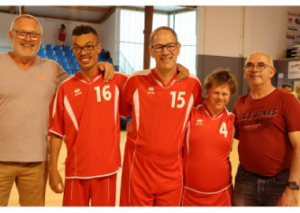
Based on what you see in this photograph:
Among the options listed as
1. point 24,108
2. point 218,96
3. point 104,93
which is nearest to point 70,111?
point 104,93

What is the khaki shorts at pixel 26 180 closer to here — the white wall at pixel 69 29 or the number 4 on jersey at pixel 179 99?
the number 4 on jersey at pixel 179 99

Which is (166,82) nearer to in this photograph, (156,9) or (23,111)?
(23,111)

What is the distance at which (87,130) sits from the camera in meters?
1.87

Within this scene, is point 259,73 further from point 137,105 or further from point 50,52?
point 50,52

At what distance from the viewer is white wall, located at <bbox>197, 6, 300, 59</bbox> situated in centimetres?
1091

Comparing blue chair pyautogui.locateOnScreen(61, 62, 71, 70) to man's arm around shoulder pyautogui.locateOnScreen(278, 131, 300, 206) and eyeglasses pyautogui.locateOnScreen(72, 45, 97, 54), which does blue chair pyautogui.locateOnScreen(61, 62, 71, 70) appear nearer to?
eyeglasses pyautogui.locateOnScreen(72, 45, 97, 54)

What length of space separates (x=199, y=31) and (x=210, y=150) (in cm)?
959

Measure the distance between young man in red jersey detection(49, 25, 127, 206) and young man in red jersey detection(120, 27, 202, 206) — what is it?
13 cm

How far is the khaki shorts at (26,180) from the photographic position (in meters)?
2.05

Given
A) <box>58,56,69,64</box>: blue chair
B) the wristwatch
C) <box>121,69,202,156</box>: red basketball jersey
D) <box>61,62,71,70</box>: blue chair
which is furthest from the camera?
<box>58,56,69,64</box>: blue chair

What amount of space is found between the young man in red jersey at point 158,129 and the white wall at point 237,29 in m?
9.33

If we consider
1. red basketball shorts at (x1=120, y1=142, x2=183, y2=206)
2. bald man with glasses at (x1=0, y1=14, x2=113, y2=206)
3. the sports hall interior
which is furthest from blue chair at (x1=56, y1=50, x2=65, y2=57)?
red basketball shorts at (x1=120, y1=142, x2=183, y2=206)

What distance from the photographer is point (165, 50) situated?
185 cm
